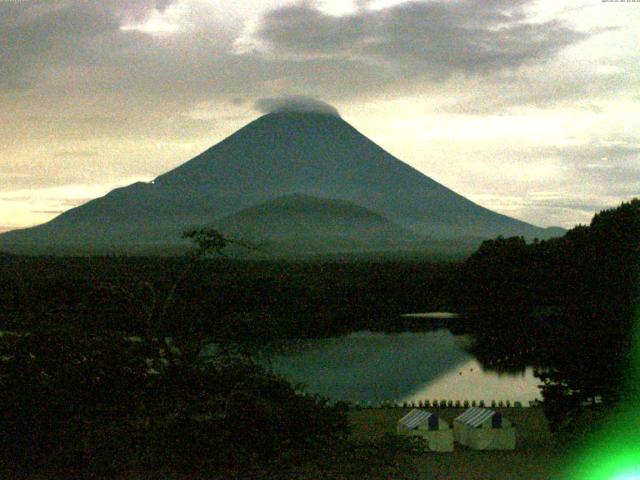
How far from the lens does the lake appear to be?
26766 millimetres

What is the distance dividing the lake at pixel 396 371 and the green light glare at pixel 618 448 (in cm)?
975

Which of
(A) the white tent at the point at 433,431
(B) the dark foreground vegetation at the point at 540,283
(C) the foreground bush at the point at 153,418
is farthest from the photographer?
(B) the dark foreground vegetation at the point at 540,283

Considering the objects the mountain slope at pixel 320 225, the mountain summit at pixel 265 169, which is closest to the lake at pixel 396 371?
the mountain slope at pixel 320 225

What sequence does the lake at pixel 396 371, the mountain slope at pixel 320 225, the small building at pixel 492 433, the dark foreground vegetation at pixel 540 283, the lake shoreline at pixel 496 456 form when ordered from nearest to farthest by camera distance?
the lake shoreline at pixel 496 456, the small building at pixel 492 433, the lake at pixel 396 371, the dark foreground vegetation at pixel 540 283, the mountain slope at pixel 320 225

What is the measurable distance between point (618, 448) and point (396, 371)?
1817cm

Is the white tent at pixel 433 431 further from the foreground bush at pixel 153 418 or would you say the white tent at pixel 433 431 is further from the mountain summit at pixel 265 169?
the mountain summit at pixel 265 169

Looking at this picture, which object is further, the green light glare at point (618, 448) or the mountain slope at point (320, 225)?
the mountain slope at point (320, 225)

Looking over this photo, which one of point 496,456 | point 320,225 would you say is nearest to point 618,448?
point 496,456

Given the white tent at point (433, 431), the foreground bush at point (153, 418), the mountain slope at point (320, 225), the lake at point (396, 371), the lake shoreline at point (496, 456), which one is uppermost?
the mountain slope at point (320, 225)

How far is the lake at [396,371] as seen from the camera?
87.8 feet

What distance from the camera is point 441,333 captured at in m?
42.8

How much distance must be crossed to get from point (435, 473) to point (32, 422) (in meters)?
6.04

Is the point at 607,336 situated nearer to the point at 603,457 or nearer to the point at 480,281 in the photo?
the point at 603,457

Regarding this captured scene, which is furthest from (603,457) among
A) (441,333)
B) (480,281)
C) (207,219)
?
(207,219)
